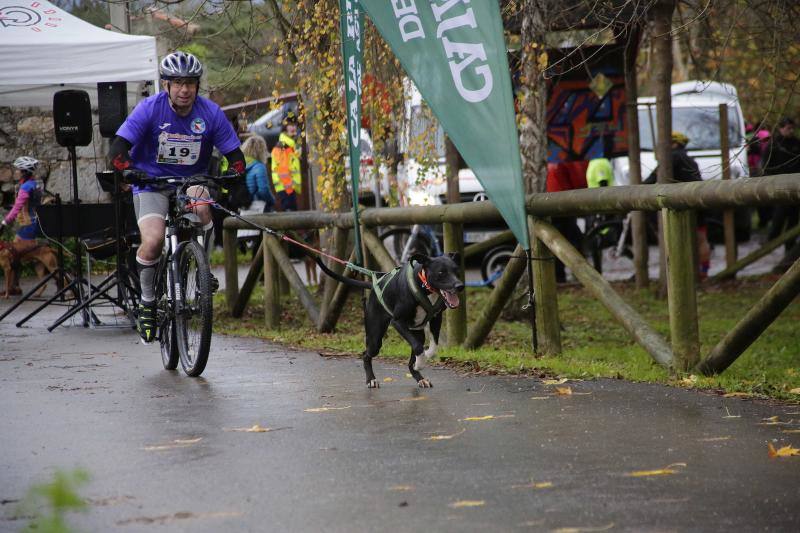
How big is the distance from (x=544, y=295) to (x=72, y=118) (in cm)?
609

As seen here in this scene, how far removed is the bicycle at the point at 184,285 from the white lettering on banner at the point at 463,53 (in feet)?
5.52

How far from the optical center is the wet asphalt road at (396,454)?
416 cm

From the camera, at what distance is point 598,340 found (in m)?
12.0

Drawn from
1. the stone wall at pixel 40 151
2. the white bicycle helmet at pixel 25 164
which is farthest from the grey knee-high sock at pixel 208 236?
the stone wall at pixel 40 151

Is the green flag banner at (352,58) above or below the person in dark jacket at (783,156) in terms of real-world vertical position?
above

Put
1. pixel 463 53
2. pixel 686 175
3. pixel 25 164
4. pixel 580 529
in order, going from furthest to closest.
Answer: pixel 686 175, pixel 25 164, pixel 463 53, pixel 580 529

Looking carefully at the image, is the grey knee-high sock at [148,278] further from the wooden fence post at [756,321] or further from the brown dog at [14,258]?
the brown dog at [14,258]

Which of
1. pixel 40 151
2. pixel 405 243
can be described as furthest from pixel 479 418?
pixel 40 151

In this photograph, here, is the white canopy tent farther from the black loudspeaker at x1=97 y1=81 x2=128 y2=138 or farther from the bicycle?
the bicycle

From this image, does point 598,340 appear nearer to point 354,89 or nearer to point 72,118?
point 354,89

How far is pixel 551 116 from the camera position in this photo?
19125 mm

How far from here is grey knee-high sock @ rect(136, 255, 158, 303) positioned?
8.60m

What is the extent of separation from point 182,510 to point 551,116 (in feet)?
50.7

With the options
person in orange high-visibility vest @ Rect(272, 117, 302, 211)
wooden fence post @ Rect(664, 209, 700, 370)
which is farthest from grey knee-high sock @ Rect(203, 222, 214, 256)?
person in orange high-visibility vest @ Rect(272, 117, 302, 211)
